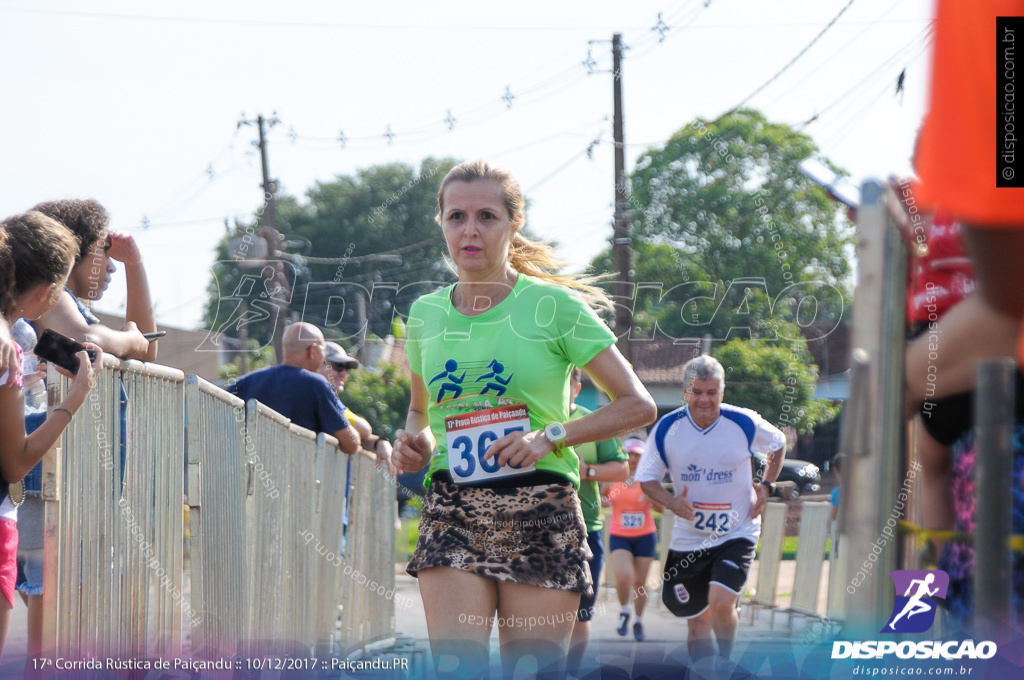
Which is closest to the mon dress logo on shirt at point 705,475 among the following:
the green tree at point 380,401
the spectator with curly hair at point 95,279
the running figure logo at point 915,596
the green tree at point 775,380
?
the green tree at point 775,380

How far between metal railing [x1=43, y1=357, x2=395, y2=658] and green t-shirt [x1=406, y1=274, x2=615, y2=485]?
0.93 meters

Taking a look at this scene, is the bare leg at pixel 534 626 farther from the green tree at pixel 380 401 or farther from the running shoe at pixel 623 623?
the green tree at pixel 380 401

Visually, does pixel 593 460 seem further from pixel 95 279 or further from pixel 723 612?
pixel 95 279

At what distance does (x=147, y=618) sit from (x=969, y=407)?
2677 mm

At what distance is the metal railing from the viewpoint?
119 inches

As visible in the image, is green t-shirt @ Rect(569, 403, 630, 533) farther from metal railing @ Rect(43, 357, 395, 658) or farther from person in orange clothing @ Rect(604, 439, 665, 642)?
person in orange clothing @ Rect(604, 439, 665, 642)

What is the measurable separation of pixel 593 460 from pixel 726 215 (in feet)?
37.1

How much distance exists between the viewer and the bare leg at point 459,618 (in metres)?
2.92

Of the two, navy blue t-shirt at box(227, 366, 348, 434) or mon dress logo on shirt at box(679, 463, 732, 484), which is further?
navy blue t-shirt at box(227, 366, 348, 434)

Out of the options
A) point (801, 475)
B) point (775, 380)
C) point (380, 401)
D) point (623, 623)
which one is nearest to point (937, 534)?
point (775, 380)

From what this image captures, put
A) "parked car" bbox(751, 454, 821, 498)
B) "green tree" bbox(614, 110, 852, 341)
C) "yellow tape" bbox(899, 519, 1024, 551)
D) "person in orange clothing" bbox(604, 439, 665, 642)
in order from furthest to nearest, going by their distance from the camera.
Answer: "green tree" bbox(614, 110, 852, 341) < "person in orange clothing" bbox(604, 439, 665, 642) < "parked car" bbox(751, 454, 821, 498) < "yellow tape" bbox(899, 519, 1024, 551)

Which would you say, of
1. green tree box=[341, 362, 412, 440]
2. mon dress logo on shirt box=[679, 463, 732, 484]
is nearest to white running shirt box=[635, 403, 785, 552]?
mon dress logo on shirt box=[679, 463, 732, 484]

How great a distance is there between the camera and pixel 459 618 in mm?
2984

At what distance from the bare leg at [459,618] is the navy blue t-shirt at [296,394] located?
3.23m
